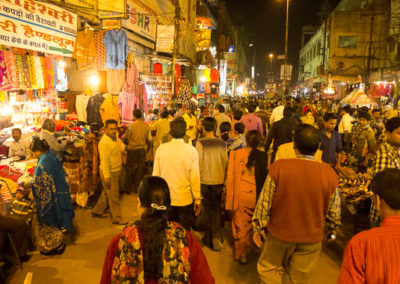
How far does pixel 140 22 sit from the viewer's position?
11328 mm

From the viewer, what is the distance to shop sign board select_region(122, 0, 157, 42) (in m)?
10.3

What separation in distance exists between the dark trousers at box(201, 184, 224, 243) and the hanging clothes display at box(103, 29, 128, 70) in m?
5.98

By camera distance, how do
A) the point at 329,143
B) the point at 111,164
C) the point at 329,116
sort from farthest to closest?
the point at 329,143 < the point at 329,116 < the point at 111,164

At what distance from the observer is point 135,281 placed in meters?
1.74

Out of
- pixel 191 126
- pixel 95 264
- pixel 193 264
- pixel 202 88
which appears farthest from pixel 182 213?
pixel 202 88

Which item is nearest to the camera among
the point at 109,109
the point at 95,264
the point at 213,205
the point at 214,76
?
the point at 95,264

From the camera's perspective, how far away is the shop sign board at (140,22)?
10.3 meters

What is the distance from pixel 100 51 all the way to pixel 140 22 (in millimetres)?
3282

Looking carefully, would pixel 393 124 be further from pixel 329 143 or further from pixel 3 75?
pixel 3 75

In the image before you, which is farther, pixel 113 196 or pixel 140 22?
pixel 140 22

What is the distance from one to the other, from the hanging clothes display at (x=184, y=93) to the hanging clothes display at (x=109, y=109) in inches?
181

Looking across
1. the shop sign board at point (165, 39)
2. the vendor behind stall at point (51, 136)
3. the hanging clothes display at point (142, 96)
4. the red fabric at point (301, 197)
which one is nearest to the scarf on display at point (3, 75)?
the vendor behind stall at point (51, 136)

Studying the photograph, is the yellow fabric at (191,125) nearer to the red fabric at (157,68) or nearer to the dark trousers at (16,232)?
the dark trousers at (16,232)

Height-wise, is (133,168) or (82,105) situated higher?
(82,105)
